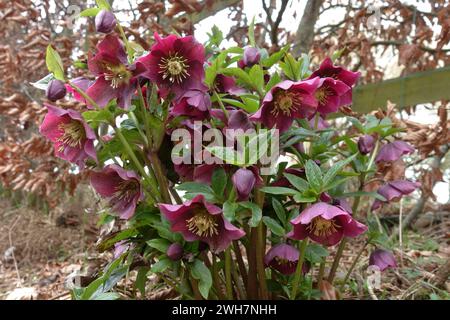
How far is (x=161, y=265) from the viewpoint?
0.66 metres

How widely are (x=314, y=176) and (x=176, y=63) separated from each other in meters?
0.25

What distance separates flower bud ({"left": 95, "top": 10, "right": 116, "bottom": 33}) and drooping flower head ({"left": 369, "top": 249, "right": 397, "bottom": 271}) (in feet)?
1.94

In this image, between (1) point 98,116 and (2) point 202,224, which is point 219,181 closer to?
(2) point 202,224

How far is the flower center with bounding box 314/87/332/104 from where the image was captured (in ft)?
2.45

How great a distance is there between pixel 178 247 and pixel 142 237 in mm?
98

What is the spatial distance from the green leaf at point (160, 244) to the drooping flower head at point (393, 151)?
420 mm

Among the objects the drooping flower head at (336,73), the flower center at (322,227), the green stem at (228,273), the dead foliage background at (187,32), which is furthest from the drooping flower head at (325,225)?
the dead foliage background at (187,32)

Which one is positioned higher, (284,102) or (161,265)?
(284,102)

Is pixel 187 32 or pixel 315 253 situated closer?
pixel 315 253

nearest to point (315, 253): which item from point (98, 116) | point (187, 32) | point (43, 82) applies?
point (98, 116)

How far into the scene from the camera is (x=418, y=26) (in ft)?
6.18

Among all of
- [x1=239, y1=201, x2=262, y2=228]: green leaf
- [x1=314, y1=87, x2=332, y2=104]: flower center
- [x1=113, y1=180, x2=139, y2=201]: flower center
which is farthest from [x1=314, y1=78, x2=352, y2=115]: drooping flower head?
[x1=113, y1=180, x2=139, y2=201]: flower center

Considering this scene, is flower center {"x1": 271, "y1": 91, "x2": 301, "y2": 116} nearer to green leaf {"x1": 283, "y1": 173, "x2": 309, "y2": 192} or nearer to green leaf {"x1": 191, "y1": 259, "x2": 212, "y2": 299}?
green leaf {"x1": 283, "y1": 173, "x2": 309, "y2": 192}

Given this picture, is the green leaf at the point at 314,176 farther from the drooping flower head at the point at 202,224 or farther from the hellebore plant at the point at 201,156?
the drooping flower head at the point at 202,224
